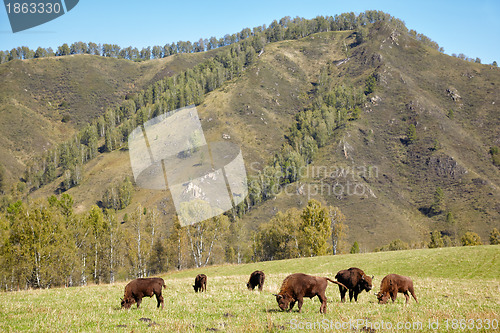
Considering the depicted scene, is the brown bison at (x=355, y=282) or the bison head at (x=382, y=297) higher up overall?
the brown bison at (x=355, y=282)

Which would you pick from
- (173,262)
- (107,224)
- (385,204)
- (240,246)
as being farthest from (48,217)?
(385,204)

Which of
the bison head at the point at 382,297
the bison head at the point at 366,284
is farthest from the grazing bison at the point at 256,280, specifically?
the bison head at the point at 382,297

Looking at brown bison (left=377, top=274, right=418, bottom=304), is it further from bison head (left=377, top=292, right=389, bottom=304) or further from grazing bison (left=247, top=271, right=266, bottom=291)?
grazing bison (left=247, top=271, right=266, bottom=291)

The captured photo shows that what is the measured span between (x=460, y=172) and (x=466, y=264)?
152 m

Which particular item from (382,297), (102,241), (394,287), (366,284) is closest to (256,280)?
(366,284)

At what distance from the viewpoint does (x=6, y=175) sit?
628 ft

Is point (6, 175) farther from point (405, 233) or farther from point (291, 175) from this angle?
point (405, 233)

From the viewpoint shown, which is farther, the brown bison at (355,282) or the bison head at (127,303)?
the brown bison at (355,282)

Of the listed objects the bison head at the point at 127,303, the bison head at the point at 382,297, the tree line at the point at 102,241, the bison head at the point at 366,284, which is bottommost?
the bison head at the point at 382,297

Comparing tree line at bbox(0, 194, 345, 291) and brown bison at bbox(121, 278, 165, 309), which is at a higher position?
Answer: tree line at bbox(0, 194, 345, 291)

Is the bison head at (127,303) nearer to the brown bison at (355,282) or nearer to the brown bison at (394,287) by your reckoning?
the brown bison at (355,282)

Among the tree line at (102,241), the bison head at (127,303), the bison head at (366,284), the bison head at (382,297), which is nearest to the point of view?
the bison head at (127,303)

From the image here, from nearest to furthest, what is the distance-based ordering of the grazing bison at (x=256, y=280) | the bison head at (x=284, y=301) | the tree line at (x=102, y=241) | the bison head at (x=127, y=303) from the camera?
the bison head at (x=284, y=301), the bison head at (x=127, y=303), the grazing bison at (x=256, y=280), the tree line at (x=102, y=241)

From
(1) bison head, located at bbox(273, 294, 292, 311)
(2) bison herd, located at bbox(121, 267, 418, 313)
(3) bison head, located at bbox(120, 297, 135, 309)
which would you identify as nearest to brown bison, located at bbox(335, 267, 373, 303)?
(2) bison herd, located at bbox(121, 267, 418, 313)
